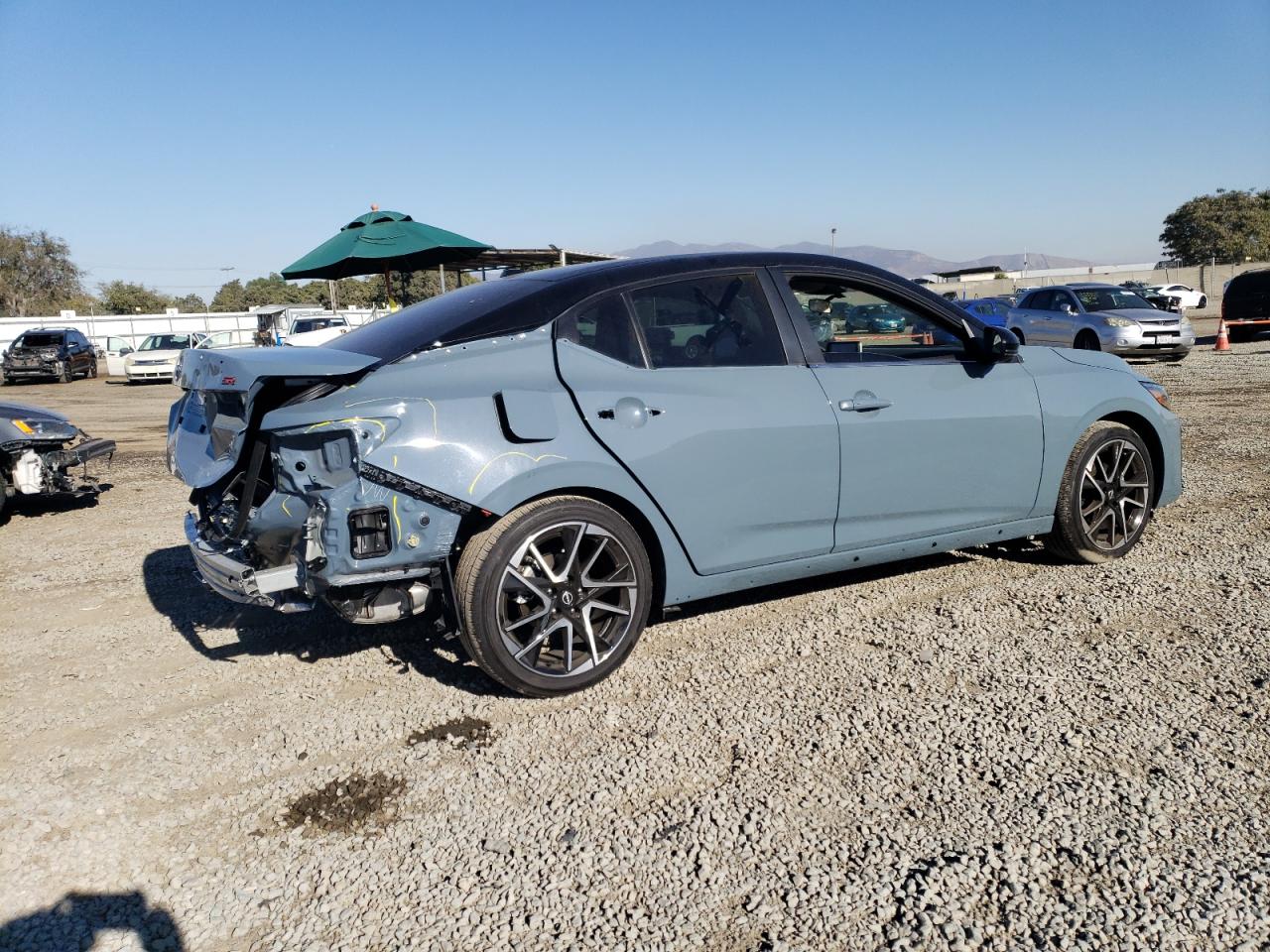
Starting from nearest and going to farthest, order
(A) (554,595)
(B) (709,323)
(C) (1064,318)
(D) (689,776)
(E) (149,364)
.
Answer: (D) (689,776), (A) (554,595), (B) (709,323), (C) (1064,318), (E) (149,364)

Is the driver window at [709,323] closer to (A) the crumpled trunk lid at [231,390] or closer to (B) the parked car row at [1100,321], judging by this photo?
(A) the crumpled trunk lid at [231,390]

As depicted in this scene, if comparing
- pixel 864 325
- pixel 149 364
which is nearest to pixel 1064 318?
pixel 864 325

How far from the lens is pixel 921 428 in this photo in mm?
4145

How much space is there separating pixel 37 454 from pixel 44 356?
23.0 m

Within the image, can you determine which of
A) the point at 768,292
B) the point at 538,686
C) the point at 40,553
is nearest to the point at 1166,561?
the point at 768,292

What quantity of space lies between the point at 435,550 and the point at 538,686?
65cm

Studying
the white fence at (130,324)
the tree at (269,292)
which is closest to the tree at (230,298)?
the tree at (269,292)

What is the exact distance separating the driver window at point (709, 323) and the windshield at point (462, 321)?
1.38ft

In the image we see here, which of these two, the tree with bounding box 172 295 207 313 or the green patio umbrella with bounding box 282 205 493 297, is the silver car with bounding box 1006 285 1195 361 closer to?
the green patio umbrella with bounding box 282 205 493 297

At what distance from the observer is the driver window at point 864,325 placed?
4.13 m

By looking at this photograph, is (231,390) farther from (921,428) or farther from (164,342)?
(164,342)

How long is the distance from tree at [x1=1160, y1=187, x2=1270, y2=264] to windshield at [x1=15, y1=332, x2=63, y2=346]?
68.7 meters

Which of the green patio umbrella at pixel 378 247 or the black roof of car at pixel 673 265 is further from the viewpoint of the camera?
the green patio umbrella at pixel 378 247

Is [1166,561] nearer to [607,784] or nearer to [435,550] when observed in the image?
[607,784]
